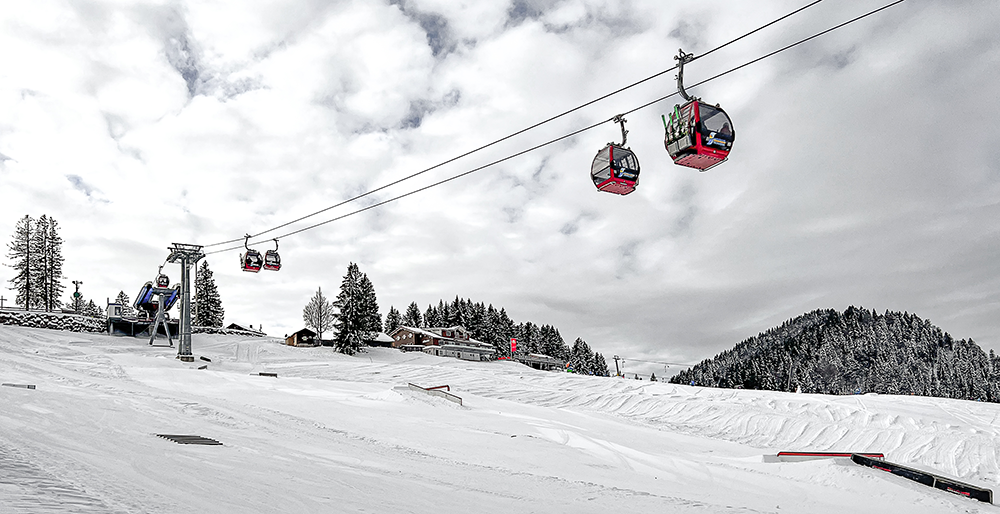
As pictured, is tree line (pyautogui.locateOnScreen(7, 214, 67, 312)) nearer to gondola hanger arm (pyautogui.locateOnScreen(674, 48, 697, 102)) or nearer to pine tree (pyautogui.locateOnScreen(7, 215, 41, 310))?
A: pine tree (pyautogui.locateOnScreen(7, 215, 41, 310))

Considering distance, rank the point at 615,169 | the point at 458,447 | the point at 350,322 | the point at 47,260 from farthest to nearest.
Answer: the point at 47,260
the point at 350,322
the point at 615,169
the point at 458,447

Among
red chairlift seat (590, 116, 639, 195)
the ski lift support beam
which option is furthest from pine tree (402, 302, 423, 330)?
red chairlift seat (590, 116, 639, 195)

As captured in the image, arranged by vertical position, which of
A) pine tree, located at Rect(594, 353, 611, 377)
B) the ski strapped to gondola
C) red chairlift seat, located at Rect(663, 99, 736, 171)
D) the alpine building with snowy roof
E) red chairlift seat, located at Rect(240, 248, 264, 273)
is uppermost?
red chairlift seat, located at Rect(663, 99, 736, 171)

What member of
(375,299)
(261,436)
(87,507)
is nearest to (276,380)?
(261,436)

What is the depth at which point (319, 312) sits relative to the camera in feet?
311

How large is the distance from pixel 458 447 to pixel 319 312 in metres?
87.3

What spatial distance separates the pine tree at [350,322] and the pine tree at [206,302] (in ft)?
80.5

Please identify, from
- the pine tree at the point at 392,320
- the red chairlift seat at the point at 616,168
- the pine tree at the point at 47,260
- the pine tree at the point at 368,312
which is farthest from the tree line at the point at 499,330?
the red chairlift seat at the point at 616,168

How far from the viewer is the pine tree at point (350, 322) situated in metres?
57.0

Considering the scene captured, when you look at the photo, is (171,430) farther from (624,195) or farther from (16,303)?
(16,303)

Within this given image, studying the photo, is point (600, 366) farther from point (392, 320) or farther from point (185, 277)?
point (185, 277)

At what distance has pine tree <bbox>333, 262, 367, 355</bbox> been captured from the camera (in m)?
57.0

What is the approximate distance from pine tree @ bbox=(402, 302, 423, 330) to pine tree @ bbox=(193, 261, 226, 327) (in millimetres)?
35145

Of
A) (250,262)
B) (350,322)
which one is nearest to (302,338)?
(350,322)
